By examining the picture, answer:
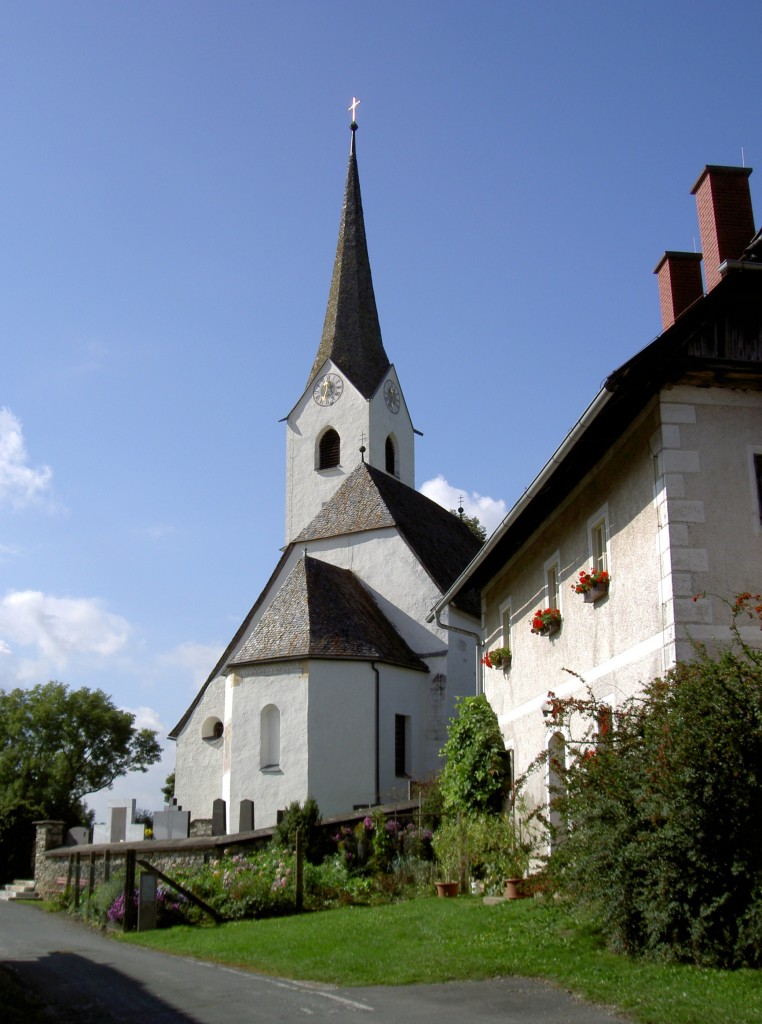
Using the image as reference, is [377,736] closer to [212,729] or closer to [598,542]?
[212,729]

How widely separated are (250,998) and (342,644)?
60.1ft

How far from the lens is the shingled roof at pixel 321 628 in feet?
92.3

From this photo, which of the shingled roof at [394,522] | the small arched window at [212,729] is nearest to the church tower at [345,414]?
the shingled roof at [394,522]

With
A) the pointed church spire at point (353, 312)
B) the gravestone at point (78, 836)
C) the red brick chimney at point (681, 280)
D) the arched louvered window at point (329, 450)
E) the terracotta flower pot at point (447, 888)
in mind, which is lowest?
the terracotta flower pot at point (447, 888)

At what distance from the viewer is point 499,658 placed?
63.7ft

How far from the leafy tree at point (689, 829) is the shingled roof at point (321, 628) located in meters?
17.5

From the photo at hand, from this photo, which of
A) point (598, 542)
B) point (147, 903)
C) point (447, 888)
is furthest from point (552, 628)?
point (147, 903)

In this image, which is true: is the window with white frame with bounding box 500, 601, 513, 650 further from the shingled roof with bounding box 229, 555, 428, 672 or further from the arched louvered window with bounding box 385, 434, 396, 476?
the arched louvered window with bounding box 385, 434, 396, 476

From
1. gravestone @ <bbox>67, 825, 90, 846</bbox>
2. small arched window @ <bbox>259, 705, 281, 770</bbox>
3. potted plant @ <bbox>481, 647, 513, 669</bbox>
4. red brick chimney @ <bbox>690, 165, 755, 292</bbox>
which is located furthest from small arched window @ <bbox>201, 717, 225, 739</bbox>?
red brick chimney @ <bbox>690, 165, 755, 292</bbox>

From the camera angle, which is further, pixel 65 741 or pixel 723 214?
pixel 65 741

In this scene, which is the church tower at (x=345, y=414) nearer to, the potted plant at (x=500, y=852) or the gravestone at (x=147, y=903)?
the potted plant at (x=500, y=852)

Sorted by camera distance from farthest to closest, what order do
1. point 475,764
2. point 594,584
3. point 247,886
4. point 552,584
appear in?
1. point 475,764
2. point 247,886
3. point 552,584
4. point 594,584

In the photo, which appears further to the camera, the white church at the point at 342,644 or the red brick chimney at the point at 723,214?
the white church at the point at 342,644

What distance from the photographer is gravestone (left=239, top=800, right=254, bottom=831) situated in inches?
984
